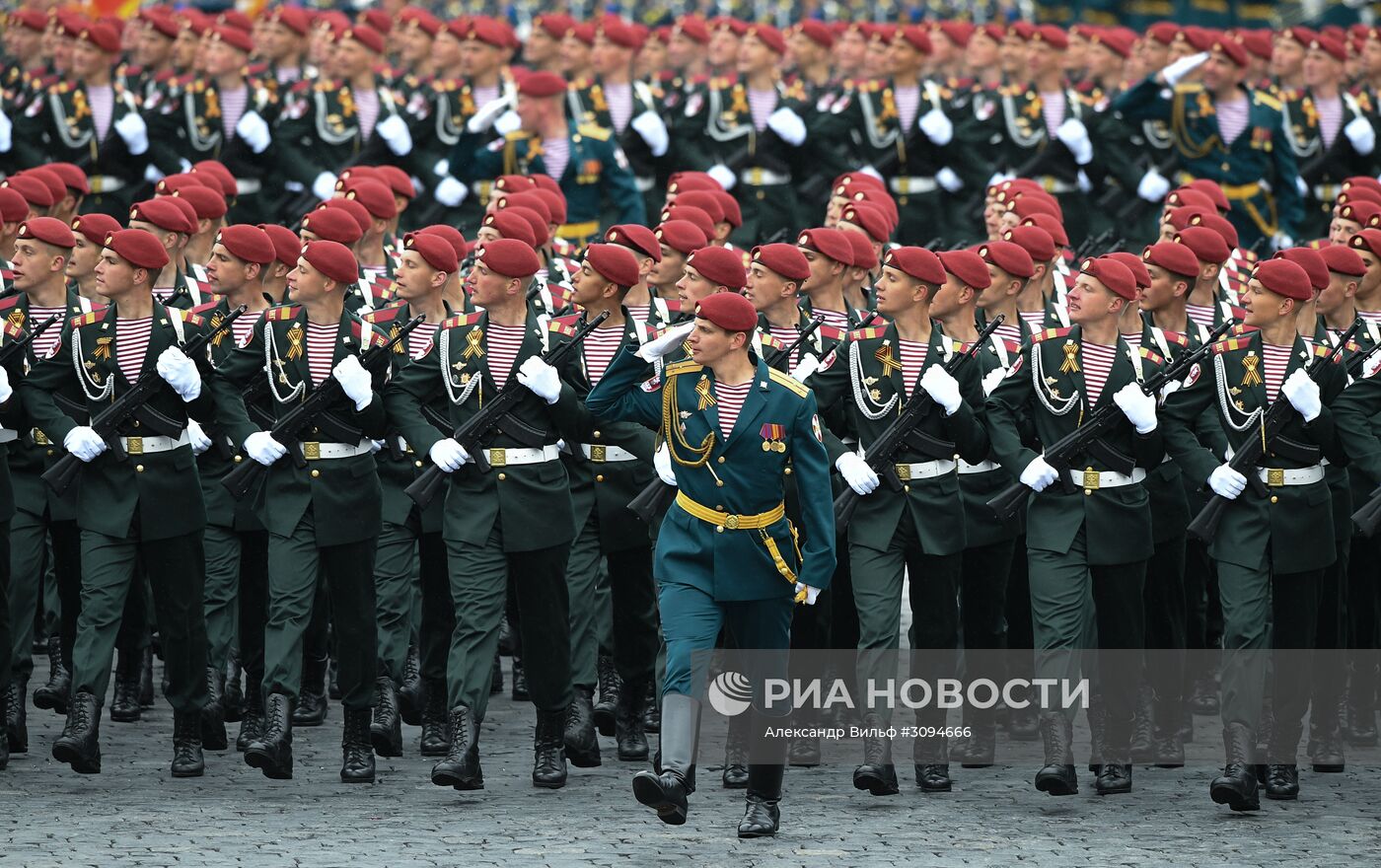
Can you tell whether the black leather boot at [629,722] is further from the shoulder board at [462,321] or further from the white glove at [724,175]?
the white glove at [724,175]

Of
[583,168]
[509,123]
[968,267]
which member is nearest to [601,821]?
[968,267]

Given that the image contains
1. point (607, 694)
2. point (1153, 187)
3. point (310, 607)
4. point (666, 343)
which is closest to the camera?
point (666, 343)

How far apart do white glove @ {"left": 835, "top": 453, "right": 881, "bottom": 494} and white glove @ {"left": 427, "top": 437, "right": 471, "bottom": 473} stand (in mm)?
1363

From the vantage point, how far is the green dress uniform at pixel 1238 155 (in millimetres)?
16750

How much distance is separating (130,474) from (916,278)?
2953 mm

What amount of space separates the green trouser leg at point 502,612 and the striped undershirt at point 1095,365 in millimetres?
1980

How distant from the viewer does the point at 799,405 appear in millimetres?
8969

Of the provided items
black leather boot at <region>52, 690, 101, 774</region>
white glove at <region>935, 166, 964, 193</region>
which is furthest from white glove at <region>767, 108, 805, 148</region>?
black leather boot at <region>52, 690, 101, 774</region>

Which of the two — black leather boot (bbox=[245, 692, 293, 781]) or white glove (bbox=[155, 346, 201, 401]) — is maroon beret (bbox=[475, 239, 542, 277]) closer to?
white glove (bbox=[155, 346, 201, 401])

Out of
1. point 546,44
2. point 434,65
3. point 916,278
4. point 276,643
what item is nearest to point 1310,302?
point 916,278

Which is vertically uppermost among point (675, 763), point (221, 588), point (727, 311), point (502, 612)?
point (727, 311)

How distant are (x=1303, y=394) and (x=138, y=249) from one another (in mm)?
4229

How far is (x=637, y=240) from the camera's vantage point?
10.8 meters

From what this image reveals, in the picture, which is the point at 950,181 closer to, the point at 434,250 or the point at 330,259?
the point at 434,250
